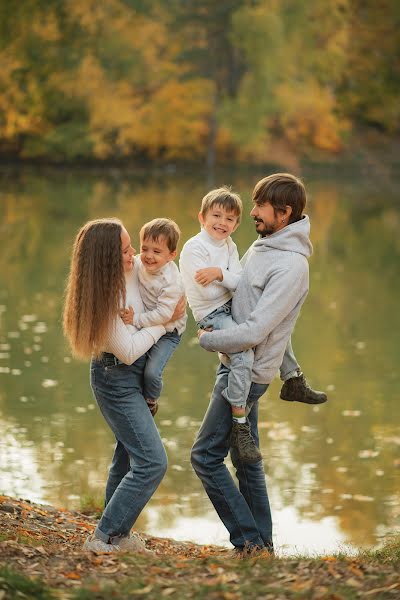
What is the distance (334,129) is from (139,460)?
42639mm

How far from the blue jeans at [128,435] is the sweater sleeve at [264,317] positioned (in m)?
0.40

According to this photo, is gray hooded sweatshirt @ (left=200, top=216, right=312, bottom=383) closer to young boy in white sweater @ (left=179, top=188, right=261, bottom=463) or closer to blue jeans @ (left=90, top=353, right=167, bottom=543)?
young boy in white sweater @ (left=179, top=188, right=261, bottom=463)

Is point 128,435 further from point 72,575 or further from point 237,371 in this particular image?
point 72,575

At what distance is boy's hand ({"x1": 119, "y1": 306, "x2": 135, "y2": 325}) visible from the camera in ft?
16.3

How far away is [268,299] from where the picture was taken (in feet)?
16.0

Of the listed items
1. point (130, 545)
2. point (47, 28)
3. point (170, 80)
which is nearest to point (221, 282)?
point (130, 545)

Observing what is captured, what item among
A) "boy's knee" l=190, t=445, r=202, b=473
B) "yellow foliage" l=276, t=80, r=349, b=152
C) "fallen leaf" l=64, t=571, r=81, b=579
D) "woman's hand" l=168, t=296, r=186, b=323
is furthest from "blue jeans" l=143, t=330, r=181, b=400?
"yellow foliage" l=276, t=80, r=349, b=152

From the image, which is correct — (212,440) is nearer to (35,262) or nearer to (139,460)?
(139,460)

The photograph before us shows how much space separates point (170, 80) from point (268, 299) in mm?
39339

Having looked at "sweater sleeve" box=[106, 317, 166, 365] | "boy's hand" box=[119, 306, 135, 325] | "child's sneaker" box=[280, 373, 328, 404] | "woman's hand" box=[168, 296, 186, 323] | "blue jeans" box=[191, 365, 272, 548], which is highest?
"woman's hand" box=[168, 296, 186, 323]

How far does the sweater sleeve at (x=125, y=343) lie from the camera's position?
16.0ft

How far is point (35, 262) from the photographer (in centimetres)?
1819

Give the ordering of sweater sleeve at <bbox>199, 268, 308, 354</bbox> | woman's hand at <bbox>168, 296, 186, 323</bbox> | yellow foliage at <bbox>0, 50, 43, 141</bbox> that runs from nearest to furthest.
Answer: sweater sleeve at <bbox>199, 268, 308, 354</bbox> < woman's hand at <bbox>168, 296, 186, 323</bbox> < yellow foliage at <bbox>0, 50, 43, 141</bbox>

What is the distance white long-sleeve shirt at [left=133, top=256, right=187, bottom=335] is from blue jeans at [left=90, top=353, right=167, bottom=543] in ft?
0.64
